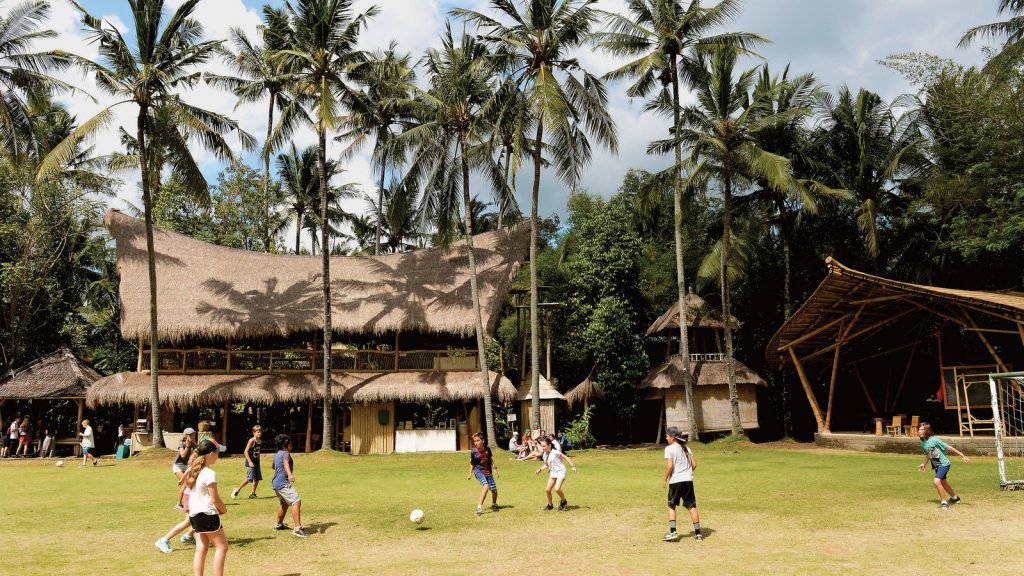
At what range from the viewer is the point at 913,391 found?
102 feet

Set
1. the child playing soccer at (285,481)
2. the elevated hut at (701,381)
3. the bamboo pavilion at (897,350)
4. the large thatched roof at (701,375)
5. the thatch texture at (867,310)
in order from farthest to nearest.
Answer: the elevated hut at (701,381) < the large thatched roof at (701,375) < the bamboo pavilion at (897,350) < the thatch texture at (867,310) < the child playing soccer at (285,481)

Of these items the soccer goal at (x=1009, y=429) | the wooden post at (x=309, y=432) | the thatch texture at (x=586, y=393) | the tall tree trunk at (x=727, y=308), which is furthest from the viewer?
the thatch texture at (x=586, y=393)

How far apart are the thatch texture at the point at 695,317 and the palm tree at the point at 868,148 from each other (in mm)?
6293

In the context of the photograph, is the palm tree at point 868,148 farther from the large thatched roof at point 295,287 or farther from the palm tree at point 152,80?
the palm tree at point 152,80

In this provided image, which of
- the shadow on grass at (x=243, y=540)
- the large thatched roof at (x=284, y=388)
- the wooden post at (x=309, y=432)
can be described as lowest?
the shadow on grass at (x=243, y=540)

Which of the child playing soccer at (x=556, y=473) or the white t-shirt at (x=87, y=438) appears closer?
the child playing soccer at (x=556, y=473)

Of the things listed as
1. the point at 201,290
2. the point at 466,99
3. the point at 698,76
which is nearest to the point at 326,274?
the point at 201,290

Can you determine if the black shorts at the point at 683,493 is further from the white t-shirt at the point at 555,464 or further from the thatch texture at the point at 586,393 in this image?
the thatch texture at the point at 586,393

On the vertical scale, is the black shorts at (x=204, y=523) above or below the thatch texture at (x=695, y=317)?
below

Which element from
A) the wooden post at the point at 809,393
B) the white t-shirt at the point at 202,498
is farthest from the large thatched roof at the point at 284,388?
the white t-shirt at the point at 202,498

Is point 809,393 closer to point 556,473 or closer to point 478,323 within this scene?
point 478,323

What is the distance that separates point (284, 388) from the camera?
26875 mm

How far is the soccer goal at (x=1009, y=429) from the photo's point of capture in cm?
1359

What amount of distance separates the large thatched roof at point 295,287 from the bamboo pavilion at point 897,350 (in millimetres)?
10866
